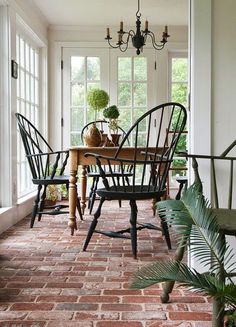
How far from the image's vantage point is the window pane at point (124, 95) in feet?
19.0

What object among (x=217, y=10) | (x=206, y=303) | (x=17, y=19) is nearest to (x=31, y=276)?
(x=206, y=303)

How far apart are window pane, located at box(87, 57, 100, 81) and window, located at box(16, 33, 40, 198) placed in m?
0.73

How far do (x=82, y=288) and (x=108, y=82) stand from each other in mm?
3975

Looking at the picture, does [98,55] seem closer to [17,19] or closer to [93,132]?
[17,19]

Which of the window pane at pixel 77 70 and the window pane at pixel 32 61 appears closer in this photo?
the window pane at pixel 32 61

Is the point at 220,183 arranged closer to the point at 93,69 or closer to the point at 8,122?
the point at 8,122

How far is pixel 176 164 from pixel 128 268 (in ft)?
11.2

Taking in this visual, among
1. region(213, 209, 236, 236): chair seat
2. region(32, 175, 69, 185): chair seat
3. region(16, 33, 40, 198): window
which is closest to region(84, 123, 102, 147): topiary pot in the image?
region(32, 175, 69, 185): chair seat

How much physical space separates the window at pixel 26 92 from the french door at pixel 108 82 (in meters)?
0.50

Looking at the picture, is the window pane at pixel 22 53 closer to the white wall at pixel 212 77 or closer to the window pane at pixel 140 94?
the window pane at pixel 140 94

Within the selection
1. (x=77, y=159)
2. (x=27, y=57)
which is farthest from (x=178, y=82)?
(x=77, y=159)

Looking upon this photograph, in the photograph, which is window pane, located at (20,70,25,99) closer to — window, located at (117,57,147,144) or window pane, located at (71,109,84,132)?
window pane, located at (71,109,84,132)

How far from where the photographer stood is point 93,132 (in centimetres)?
372

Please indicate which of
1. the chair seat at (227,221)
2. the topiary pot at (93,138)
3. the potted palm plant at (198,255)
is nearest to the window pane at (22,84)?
the topiary pot at (93,138)
